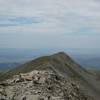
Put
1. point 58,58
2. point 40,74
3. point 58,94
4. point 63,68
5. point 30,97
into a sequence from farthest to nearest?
point 58,58 < point 63,68 < point 40,74 < point 58,94 < point 30,97

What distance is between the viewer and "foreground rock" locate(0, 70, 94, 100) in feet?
126

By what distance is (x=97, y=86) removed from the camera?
290 ft

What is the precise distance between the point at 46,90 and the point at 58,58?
2114 inches

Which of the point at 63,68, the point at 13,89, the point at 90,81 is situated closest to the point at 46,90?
the point at 13,89

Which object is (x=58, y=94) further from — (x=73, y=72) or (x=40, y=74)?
(x=73, y=72)

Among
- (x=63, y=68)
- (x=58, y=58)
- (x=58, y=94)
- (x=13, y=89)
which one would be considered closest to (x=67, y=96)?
(x=58, y=94)

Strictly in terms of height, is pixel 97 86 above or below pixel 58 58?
below

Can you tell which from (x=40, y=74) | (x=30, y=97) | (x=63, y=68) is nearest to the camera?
(x=30, y=97)

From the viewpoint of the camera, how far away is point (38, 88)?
40938mm

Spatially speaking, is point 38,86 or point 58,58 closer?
point 38,86

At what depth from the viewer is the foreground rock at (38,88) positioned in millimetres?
38500

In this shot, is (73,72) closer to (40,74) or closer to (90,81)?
(90,81)

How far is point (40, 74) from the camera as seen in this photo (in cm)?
4628

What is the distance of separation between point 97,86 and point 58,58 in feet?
49.2
